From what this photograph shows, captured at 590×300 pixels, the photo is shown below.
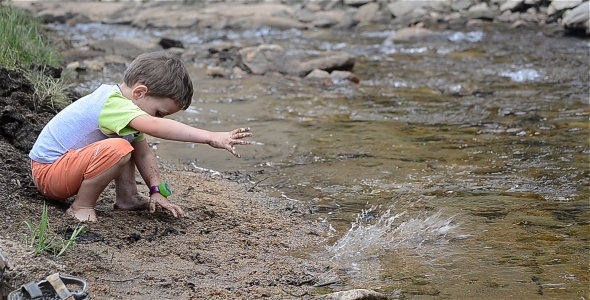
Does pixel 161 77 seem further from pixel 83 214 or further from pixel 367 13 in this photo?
pixel 367 13

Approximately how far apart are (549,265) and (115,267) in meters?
1.83

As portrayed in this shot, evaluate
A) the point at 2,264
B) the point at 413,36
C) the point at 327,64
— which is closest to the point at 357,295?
the point at 2,264

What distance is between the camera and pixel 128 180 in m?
3.38

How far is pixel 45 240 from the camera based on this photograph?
2.64 metres

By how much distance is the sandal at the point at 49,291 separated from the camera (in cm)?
217

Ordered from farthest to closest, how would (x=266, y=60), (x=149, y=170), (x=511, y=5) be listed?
1. (x=511, y=5)
2. (x=266, y=60)
3. (x=149, y=170)

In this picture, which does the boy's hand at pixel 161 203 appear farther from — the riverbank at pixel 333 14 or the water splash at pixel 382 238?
the riverbank at pixel 333 14

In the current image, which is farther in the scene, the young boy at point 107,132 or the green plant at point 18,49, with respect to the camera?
the green plant at point 18,49

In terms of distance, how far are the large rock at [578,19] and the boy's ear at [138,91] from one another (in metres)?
11.2

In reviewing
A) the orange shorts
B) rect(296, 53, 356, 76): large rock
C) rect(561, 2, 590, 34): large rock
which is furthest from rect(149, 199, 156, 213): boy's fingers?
rect(561, 2, 590, 34): large rock

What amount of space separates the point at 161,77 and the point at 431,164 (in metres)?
2.37

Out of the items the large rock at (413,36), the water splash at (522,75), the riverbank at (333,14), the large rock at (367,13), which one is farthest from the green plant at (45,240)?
the large rock at (367,13)

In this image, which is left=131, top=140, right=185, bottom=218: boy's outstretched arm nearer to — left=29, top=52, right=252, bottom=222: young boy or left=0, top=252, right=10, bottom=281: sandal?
left=29, top=52, right=252, bottom=222: young boy

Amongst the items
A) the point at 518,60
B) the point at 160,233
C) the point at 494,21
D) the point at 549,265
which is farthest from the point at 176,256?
the point at 494,21
